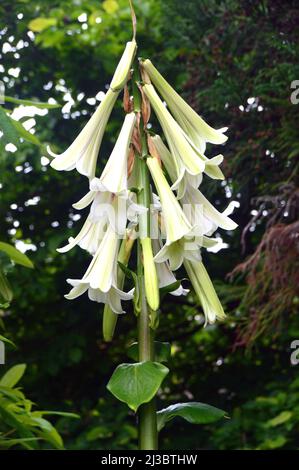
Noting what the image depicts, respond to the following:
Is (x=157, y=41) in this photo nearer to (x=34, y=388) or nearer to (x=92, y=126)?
(x=34, y=388)

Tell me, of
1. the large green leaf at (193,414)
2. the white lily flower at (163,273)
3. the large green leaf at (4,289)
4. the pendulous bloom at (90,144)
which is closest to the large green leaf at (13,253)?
the large green leaf at (4,289)

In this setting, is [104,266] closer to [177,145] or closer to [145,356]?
[145,356]

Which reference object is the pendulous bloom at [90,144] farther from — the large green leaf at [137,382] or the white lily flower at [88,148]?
the large green leaf at [137,382]

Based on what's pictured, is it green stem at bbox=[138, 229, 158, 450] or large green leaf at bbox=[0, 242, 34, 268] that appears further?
large green leaf at bbox=[0, 242, 34, 268]

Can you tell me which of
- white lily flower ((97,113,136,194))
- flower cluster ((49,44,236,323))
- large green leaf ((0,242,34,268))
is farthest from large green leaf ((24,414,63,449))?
white lily flower ((97,113,136,194))

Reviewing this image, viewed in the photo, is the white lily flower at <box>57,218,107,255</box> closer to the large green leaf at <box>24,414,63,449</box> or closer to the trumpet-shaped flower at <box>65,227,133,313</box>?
the trumpet-shaped flower at <box>65,227,133,313</box>
